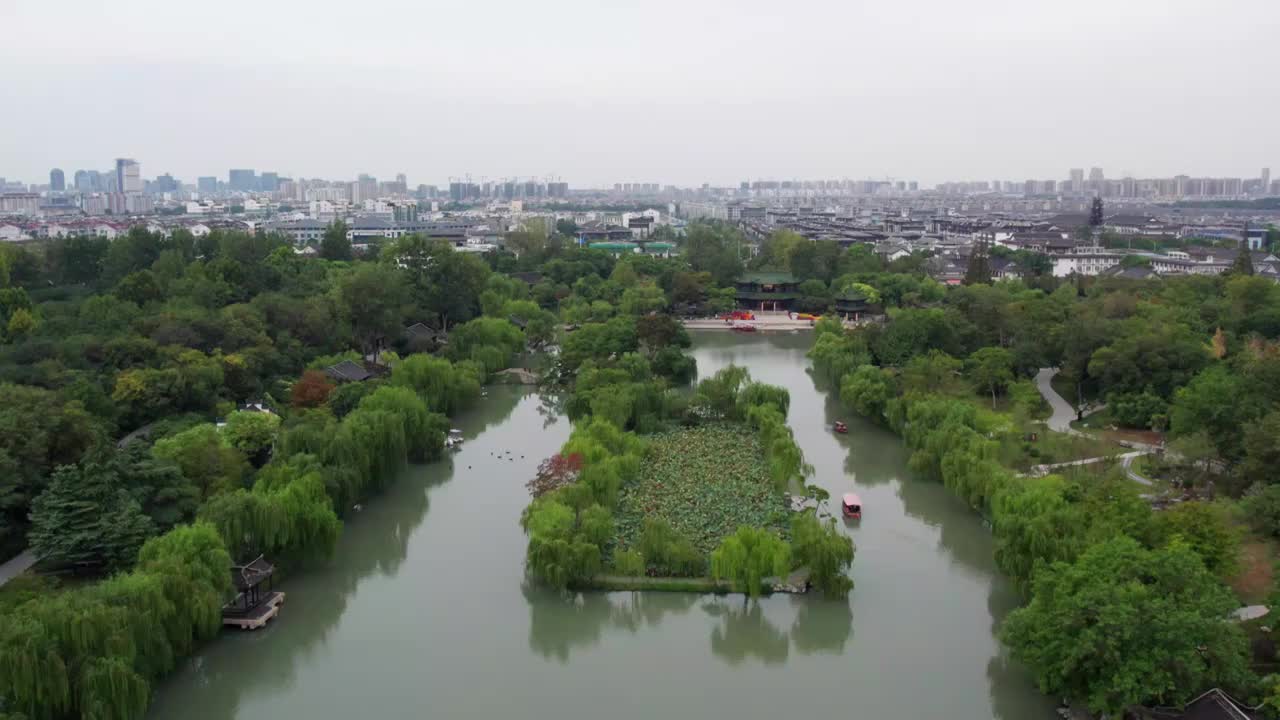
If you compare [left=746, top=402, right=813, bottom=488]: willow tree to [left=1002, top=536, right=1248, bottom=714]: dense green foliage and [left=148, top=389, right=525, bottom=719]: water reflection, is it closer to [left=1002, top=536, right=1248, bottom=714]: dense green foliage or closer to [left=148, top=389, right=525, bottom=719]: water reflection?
[left=148, top=389, right=525, bottom=719]: water reflection

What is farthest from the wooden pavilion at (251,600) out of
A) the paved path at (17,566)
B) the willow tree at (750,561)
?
the willow tree at (750,561)

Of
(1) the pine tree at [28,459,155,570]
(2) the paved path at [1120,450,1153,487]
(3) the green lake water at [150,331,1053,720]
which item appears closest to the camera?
(3) the green lake water at [150,331,1053,720]

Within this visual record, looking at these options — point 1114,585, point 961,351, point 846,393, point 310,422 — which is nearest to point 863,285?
point 961,351

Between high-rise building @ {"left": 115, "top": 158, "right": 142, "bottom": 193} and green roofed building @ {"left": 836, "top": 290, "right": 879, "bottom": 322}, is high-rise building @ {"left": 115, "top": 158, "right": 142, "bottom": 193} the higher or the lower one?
the higher one

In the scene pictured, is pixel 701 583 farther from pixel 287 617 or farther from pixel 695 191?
pixel 695 191

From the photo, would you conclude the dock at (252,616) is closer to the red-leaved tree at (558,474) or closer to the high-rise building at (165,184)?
the red-leaved tree at (558,474)

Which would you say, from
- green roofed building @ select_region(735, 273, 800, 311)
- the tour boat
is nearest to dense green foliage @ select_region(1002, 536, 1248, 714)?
the tour boat

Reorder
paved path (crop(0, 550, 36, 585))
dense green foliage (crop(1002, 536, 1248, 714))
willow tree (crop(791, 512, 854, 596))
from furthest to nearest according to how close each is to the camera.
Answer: willow tree (crop(791, 512, 854, 596)) → paved path (crop(0, 550, 36, 585)) → dense green foliage (crop(1002, 536, 1248, 714))
